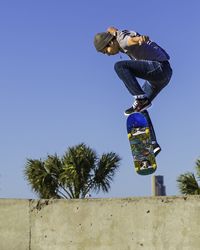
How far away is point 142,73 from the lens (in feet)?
19.1

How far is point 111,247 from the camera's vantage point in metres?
5.04

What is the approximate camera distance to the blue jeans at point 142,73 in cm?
577

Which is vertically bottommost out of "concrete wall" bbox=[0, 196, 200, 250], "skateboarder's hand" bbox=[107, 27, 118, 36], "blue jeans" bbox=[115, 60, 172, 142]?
"concrete wall" bbox=[0, 196, 200, 250]

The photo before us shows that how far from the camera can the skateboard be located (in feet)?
19.7

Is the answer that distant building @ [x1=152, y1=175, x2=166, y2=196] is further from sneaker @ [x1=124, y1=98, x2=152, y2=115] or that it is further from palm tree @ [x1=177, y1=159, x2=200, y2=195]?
sneaker @ [x1=124, y1=98, x2=152, y2=115]

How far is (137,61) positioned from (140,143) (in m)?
0.95

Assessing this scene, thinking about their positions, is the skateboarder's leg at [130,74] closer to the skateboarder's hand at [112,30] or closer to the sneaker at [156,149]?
the skateboarder's hand at [112,30]

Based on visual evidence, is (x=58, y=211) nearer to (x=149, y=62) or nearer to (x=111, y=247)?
(x=111, y=247)

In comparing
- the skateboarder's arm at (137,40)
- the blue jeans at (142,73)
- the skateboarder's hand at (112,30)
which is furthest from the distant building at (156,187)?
the skateboarder's arm at (137,40)

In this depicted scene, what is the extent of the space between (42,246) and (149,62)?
2.21 m

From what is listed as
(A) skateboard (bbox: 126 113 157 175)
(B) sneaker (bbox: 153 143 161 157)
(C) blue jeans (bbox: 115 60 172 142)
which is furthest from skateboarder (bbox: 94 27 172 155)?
(B) sneaker (bbox: 153 143 161 157)

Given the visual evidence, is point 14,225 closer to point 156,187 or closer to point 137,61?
Answer: point 137,61

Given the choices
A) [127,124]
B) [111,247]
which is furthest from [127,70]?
[111,247]

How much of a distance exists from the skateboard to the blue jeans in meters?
0.13
